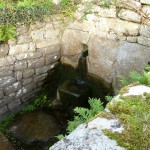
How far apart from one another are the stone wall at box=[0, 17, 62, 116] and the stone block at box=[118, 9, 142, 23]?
64.5 inches

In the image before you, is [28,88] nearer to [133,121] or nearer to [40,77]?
[40,77]

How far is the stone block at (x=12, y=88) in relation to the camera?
6688 mm

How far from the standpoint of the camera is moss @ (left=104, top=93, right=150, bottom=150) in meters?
2.08

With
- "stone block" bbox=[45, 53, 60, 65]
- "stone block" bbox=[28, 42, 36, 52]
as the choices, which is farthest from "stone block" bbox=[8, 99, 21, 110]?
"stone block" bbox=[28, 42, 36, 52]

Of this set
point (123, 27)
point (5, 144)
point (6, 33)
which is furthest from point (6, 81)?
point (123, 27)

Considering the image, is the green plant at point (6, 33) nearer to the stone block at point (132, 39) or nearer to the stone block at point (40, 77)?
the stone block at point (40, 77)

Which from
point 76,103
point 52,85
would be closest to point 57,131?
point 76,103

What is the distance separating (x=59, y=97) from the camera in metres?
7.46

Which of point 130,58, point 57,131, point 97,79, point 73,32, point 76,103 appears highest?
point 73,32

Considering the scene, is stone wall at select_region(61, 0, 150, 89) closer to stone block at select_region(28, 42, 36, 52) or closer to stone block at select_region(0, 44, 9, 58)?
stone block at select_region(28, 42, 36, 52)

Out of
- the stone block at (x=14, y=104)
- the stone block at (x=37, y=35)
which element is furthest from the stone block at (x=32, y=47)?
the stone block at (x=14, y=104)

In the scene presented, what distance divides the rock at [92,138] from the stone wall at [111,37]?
421cm

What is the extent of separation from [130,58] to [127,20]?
0.89 m

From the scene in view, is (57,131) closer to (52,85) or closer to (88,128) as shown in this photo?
(52,85)
